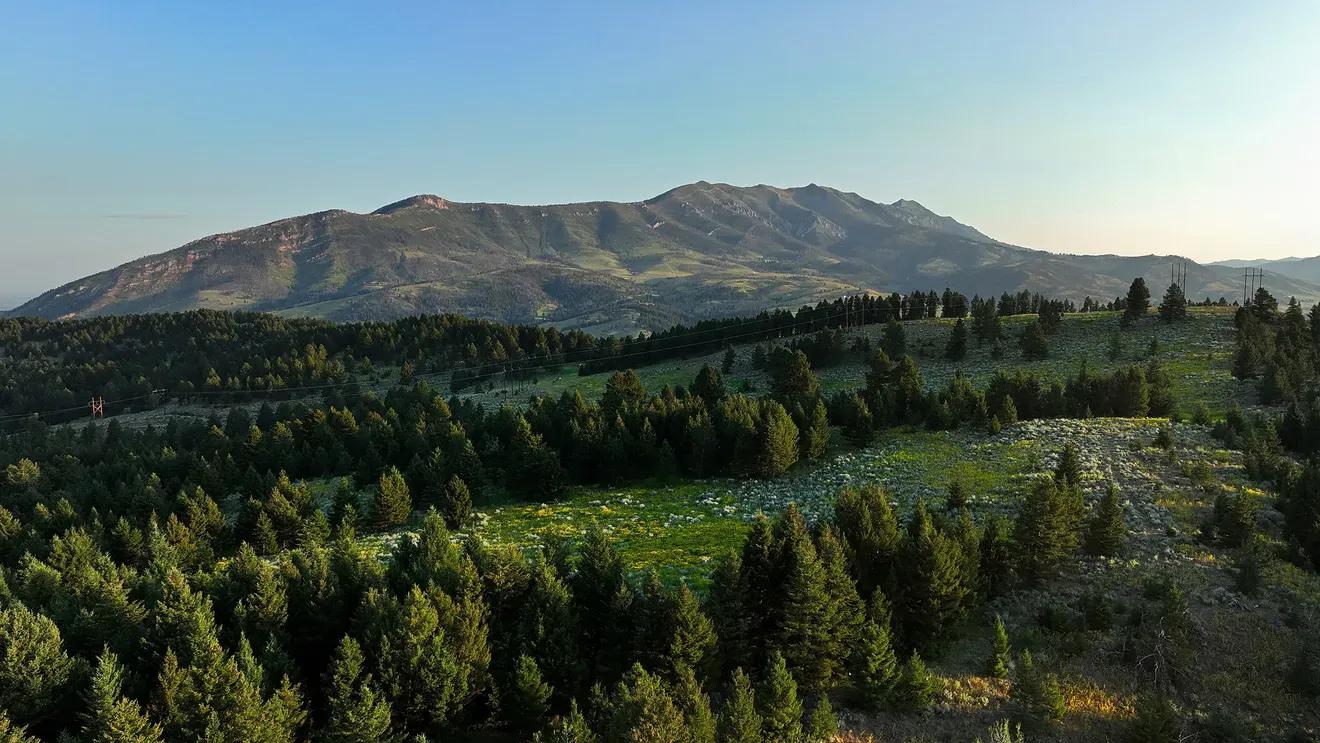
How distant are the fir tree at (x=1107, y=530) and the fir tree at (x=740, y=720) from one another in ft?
74.9

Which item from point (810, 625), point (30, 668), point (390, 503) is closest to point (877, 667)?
point (810, 625)

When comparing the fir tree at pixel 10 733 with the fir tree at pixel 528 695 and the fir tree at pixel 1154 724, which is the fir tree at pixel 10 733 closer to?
the fir tree at pixel 528 695

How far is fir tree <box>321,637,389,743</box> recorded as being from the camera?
20469 mm

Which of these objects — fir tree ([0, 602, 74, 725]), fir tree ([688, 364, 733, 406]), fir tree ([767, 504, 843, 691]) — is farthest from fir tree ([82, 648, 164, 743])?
fir tree ([688, 364, 733, 406])

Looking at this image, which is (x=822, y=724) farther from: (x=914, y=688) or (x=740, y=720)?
(x=914, y=688)

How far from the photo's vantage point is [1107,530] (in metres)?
32.4

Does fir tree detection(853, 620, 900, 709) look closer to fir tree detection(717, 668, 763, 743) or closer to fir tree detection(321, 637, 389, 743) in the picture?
fir tree detection(717, 668, 763, 743)

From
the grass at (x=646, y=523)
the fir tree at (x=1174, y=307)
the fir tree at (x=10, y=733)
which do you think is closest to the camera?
the fir tree at (x=10, y=733)

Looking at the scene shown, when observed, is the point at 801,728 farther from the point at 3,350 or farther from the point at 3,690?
the point at 3,350

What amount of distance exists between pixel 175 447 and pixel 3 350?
5814 inches

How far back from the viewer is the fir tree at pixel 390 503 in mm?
49969

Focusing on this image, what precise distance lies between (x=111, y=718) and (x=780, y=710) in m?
20.0

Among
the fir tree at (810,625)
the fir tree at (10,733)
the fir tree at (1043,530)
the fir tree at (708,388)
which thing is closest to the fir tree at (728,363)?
the fir tree at (708,388)

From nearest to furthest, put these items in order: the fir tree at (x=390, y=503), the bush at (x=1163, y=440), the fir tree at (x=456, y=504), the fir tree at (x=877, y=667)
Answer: the fir tree at (x=877, y=667)
the bush at (x=1163, y=440)
the fir tree at (x=456, y=504)
the fir tree at (x=390, y=503)
